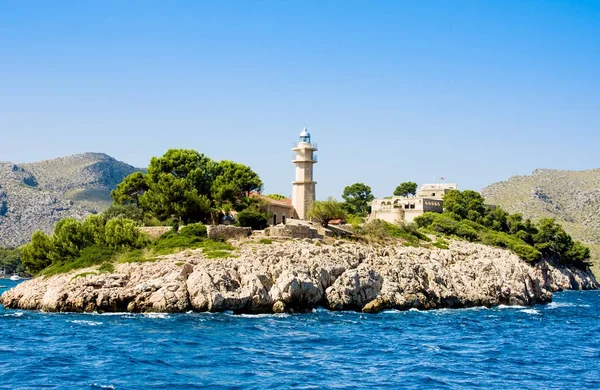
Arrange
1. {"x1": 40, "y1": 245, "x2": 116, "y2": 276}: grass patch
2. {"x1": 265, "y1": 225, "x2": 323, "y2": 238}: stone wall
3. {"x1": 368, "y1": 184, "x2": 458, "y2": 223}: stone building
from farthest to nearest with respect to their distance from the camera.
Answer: {"x1": 368, "y1": 184, "x2": 458, "y2": 223}: stone building
{"x1": 265, "y1": 225, "x2": 323, "y2": 238}: stone wall
{"x1": 40, "y1": 245, "x2": 116, "y2": 276}: grass patch

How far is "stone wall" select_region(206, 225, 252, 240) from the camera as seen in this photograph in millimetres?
54750

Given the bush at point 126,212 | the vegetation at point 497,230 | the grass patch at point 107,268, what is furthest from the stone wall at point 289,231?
the vegetation at point 497,230

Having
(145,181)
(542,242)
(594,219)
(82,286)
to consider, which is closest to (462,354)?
(82,286)

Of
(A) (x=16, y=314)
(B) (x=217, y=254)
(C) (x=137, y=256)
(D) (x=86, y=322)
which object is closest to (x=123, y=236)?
(C) (x=137, y=256)

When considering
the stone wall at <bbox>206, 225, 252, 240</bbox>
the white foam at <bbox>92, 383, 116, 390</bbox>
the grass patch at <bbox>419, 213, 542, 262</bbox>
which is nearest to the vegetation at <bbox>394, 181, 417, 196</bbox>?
the grass patch at <bbox>419, 213, 542, 262</bbox>

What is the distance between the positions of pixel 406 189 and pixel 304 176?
110 ft

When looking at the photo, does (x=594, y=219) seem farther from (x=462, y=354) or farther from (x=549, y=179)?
(x=462, y=354)

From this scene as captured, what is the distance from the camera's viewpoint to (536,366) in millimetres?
30969

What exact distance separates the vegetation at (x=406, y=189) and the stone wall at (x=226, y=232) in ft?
154

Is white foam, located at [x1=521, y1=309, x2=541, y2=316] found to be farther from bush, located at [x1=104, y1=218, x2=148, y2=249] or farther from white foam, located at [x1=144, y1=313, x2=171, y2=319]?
bush, located at [x1=104, y1=218, x2=148, y2=249]

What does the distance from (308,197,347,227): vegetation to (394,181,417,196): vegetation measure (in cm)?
3422

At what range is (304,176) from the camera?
228ft

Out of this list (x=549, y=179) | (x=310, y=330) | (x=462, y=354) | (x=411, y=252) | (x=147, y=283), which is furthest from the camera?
(x=549, y=179)

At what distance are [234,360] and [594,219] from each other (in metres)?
121
